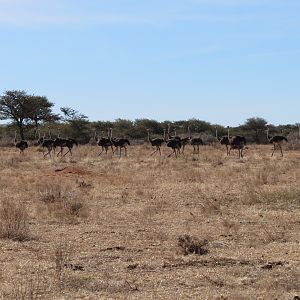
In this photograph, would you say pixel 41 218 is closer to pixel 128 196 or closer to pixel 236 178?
pixel 128 196

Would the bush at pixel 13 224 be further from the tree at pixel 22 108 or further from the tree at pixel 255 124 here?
the tree at pixel 255 124

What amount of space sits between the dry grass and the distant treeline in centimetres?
4395

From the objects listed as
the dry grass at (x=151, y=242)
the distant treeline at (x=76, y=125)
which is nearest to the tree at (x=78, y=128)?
the distant treeline at (x=76, y=125)

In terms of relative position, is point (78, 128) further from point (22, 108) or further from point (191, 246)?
point (191, 246)

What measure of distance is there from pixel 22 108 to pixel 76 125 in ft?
24.6

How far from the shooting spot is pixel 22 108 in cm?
6612

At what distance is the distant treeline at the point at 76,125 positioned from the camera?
217ft

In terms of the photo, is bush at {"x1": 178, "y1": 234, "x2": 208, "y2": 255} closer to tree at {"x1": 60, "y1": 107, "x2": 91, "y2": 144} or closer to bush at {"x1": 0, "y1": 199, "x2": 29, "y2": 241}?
bush at {"x1": 0, "y1": 199, "x2": 29, "y2": 241}

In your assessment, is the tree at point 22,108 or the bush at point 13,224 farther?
the tree at point 22,108

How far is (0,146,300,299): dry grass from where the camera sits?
298 inches

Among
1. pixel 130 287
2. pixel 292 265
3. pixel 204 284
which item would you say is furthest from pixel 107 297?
pixel 292 265

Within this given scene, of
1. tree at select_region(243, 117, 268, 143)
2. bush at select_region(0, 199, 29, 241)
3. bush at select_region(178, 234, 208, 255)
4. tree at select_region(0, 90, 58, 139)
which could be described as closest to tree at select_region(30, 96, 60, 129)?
tree at select_region(0, 90, 58, 139)

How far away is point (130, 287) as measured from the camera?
24.8 feet

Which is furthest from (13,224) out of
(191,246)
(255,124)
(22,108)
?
(255,124)
